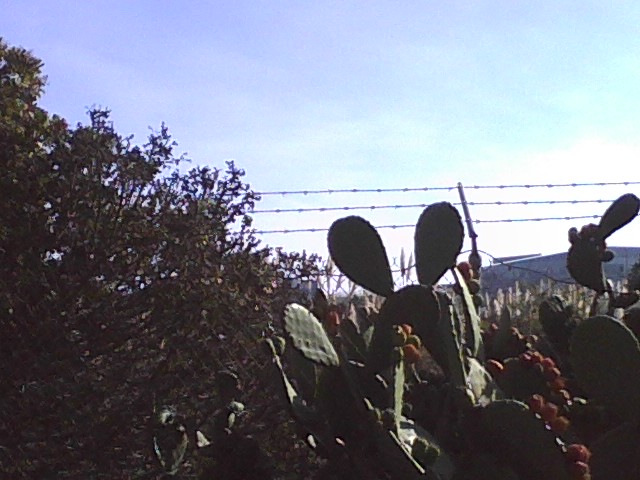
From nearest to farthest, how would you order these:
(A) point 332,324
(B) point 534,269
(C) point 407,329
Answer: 1. (C) point 407,329
2. (A) point 332,324
3. (B) point 534,269

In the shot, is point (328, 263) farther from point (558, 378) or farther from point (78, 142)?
point (558, 378)

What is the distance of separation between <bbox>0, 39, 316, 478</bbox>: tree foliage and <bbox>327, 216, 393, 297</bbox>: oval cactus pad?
1437 mm

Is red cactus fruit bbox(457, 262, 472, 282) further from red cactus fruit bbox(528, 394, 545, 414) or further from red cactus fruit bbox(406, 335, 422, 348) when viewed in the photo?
red cactus fruit bbox(528, 394, 545, 414)

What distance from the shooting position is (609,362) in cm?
283

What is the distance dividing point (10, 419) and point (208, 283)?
1.00 meters

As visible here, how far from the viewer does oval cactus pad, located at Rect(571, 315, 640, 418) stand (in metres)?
2.80

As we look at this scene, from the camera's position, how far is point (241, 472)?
3059mm

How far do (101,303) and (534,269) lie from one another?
4.69 meters

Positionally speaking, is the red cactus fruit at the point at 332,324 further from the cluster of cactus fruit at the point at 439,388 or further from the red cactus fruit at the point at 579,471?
the red cactus fruit at the point at 579,471

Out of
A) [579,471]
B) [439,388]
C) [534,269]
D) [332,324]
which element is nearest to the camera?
[579,471]

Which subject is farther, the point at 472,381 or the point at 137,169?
the point at 137,169

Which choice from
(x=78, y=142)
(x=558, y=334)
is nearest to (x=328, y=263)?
(x=78, y=142)

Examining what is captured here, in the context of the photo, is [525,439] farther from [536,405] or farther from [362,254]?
[362,254]

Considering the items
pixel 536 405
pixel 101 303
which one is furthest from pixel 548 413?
pixel 101 303
